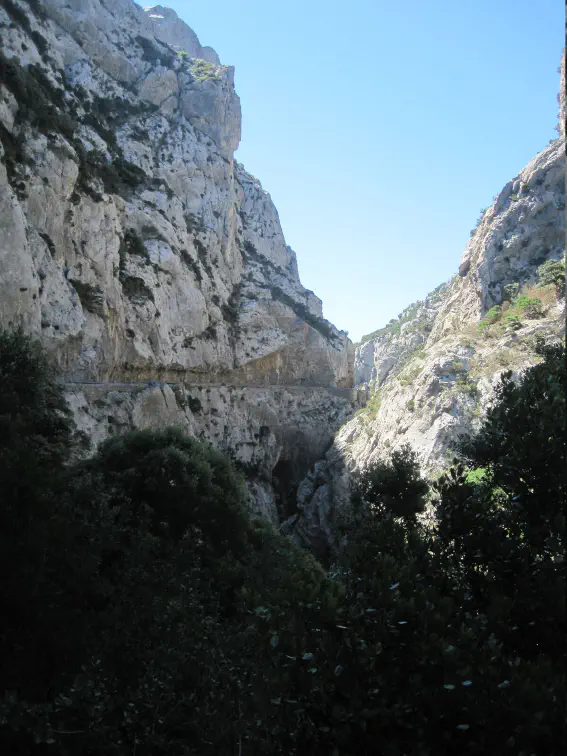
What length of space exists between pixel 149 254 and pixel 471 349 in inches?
1083

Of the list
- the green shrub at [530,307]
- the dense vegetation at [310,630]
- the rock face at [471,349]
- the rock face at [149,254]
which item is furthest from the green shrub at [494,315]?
the dense vegetation at [310,630]

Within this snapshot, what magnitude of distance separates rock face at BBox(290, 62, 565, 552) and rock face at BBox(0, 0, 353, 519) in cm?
968

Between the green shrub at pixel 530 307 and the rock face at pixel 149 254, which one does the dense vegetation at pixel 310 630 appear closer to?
the rock face at pixel 149 254

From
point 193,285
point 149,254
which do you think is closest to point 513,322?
point 193,285

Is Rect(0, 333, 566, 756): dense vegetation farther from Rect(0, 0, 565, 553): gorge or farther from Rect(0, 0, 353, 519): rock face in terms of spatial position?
Rect(0, 0, 565, 553): gorge

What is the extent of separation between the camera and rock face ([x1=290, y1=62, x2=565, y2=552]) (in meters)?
27.2

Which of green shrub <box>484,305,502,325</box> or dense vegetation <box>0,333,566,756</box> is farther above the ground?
green shrub <box>484,305,502,325</box>

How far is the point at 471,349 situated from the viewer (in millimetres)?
32000

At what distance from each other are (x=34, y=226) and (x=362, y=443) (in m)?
27.7

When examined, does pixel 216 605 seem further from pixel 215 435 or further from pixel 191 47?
pixel 191 47

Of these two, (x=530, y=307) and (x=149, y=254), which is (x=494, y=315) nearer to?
(x=530, y=307)

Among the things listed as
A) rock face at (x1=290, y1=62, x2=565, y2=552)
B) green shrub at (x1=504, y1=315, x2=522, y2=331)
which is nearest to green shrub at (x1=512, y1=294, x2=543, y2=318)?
rock face at (x1=290, y1=62, x2=565, y2=552)

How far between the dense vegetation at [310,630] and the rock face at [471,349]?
1671cm

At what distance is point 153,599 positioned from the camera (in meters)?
10.7
